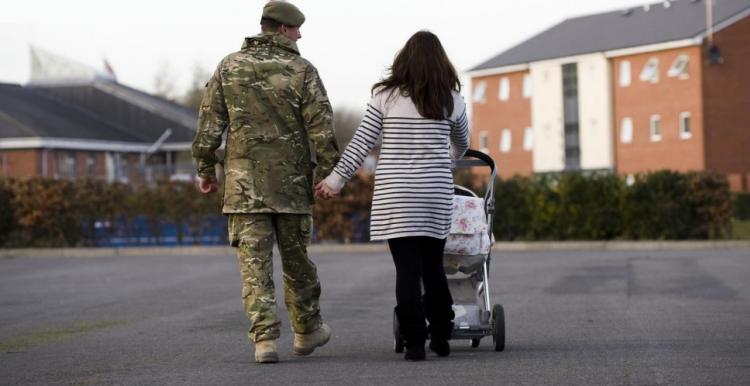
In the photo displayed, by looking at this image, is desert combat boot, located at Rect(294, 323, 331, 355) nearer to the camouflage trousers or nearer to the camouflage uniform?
the camouflage trousers

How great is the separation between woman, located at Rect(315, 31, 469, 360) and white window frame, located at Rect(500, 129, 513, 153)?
7774 cm

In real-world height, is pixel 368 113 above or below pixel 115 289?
above

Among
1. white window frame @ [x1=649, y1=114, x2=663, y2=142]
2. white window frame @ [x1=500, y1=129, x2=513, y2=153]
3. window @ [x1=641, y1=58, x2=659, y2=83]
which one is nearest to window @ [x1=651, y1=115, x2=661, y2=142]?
white window frame @ [x1=649, y1=114, x2=663, y2=142]

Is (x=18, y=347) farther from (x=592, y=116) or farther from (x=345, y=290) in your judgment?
(x=592, y=116)

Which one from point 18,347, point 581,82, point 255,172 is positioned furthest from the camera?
point 581,82

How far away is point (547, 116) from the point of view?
268 ft

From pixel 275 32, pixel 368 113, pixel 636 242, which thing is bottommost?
pixel 636 242

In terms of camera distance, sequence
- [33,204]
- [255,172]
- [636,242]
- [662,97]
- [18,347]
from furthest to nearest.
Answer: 1. [662,97]
2. [33,204]
3. [636,242]
4. [18,347]
5. [255,172]

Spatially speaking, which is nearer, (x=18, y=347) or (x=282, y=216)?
(x=282, y=216)

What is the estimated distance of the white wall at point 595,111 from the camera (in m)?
77.5

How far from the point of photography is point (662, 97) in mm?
73688

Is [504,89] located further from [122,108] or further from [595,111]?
[122,108]

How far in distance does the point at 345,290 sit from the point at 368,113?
8128 millimetres

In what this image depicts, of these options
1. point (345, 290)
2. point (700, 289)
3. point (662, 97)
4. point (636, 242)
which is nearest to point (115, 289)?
point (345, 290)
